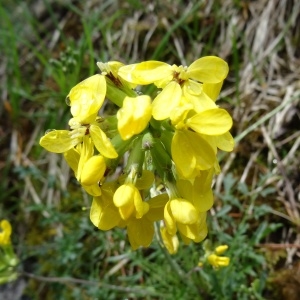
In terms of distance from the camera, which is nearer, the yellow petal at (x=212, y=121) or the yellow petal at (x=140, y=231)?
Answer: the yellow petal at (x=212, y=121)

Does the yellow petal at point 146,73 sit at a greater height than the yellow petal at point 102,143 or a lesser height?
greater

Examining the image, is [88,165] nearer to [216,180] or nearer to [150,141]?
[150,141]

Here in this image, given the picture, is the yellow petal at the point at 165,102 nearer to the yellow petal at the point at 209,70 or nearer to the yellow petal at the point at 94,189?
the yellow petal at the point at 209,70

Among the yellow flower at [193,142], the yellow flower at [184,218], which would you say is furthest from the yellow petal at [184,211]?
the yellow flower at [193,142]

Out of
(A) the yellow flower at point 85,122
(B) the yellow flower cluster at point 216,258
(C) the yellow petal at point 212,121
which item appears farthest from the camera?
(B) the yellow flower cluster at point 216,258

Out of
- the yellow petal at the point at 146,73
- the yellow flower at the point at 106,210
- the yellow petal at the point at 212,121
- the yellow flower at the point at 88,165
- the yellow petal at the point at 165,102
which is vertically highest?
the yellow petal at the point at 146,73

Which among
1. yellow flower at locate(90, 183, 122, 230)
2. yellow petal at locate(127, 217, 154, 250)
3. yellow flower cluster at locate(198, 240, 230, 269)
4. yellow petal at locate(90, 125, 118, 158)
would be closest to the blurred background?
yellow flower cluster at locate(198, 240, 230, 269)

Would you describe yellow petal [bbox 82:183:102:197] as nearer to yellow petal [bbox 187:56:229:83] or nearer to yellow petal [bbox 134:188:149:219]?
yellow petal [bbox 134:188:149:219]
